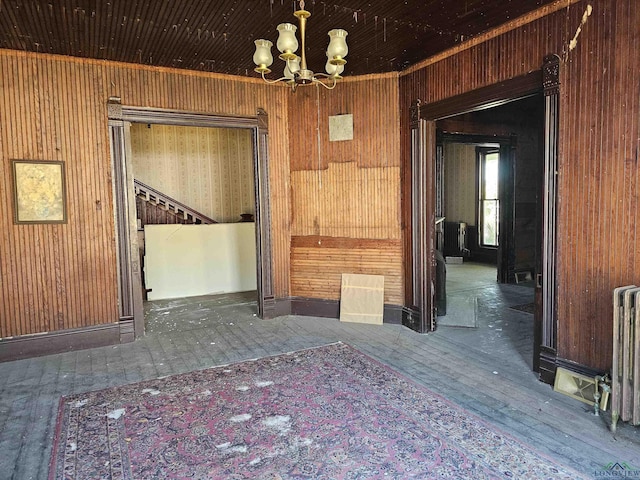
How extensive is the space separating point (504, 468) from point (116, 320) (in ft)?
14.5

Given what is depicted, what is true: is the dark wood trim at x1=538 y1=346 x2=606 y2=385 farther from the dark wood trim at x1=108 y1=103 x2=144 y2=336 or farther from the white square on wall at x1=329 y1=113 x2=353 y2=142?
the dark wood trim at x1=108 y1=103 x2=144 y2=336

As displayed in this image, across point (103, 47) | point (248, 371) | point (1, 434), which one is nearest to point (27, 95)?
point (103, 47)

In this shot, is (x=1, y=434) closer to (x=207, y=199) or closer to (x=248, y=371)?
(x=248, y=371)

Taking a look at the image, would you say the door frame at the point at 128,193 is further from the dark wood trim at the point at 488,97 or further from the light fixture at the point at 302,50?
the dark wood trim at the point at 488,97

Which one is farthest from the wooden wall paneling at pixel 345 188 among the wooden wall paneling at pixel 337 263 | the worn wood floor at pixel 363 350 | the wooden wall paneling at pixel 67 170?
the wooden wall paneling at pixel 67 170

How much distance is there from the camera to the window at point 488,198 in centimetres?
1084

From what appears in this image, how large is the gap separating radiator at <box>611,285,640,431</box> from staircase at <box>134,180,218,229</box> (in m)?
7.31

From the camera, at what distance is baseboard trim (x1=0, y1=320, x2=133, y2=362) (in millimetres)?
4602

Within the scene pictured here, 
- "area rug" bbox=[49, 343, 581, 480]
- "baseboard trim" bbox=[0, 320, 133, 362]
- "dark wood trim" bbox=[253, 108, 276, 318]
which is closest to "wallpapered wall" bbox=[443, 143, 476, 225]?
"dark wood trim" bbox=[253, 108, 276, 318]

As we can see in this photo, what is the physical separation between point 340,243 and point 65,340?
353 cm

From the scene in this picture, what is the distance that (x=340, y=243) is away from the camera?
5.96 m

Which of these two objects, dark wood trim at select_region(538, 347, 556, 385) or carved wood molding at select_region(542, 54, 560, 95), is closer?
carved wood molding at select_region(542, 54, 560, 95)

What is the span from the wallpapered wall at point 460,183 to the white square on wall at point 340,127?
6.52 m

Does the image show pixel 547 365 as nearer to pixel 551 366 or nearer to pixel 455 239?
pixel 551 366
